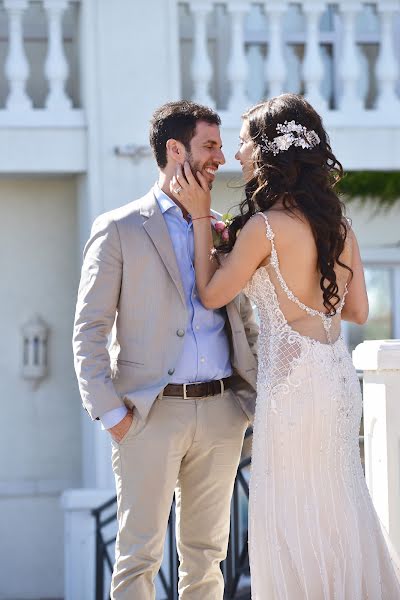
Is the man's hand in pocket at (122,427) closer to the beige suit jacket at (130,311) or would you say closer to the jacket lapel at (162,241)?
the beige suit jacket at (130,311)

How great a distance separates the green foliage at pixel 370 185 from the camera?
8.71 meters

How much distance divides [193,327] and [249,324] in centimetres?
31

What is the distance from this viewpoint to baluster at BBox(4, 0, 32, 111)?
7.95 meters

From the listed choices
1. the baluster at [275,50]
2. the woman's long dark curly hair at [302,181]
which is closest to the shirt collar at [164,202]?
the woman's long dark curly hair at [302,181]

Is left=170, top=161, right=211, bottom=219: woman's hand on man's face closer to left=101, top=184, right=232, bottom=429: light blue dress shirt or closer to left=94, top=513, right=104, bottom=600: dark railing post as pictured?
left=101, top=184, right=232, bottom=429: light blue dress shirt

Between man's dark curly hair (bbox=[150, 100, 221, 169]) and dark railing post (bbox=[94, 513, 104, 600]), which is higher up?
man's dark curly hair (bbox=[150, 100, 221, 169])

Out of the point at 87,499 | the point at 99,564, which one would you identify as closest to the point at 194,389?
the point at 99,564

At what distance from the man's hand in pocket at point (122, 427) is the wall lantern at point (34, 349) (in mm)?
4797

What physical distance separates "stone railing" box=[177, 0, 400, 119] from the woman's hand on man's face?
424 cm

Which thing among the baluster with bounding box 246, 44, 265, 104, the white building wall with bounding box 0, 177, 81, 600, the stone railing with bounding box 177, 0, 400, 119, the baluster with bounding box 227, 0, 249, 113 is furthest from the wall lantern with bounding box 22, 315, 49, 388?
the baluster with bounding box 246, 44, 265, 104

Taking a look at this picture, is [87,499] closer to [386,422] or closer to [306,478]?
[386,422]

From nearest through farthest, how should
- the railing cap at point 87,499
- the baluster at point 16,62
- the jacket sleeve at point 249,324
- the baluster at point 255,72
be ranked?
1. the jacket sleeve at point 249,324
2. the railing cap at point 87,499
3. the baluster at point 16,62
4. the baluster at point 255,72

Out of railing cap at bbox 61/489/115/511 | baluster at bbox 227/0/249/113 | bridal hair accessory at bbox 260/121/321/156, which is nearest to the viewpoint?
bridal hair accessory at bbox 260/121/321/156

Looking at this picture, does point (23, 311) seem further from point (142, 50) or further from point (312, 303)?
point (312, 303)
